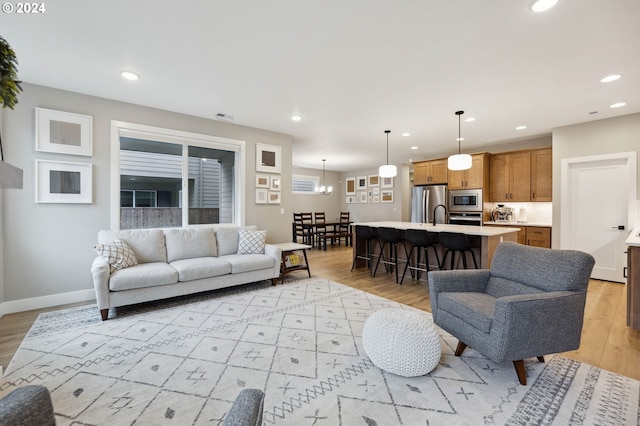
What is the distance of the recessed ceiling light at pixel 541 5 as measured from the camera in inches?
76.5

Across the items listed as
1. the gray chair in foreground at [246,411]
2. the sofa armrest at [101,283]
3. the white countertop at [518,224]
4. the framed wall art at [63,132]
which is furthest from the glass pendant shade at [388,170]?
the gray chair in foreground at [246,411]

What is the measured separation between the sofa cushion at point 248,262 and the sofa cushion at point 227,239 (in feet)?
0.51

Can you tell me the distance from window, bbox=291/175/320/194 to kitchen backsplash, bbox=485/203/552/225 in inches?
238

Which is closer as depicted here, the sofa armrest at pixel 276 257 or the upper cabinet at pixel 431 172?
the sofa armrest at pixel 276 257

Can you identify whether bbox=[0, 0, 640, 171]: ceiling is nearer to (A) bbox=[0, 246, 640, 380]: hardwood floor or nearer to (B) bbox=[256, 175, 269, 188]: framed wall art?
(B) bbox=[256, 175, 269, 188]: framed wall art

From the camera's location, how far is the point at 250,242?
438 cm

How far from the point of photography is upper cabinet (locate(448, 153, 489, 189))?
6.05 m

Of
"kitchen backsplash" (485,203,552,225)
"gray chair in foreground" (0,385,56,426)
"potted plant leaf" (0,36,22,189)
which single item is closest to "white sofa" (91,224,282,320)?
"potted plant leaf" (0,36,22,189)

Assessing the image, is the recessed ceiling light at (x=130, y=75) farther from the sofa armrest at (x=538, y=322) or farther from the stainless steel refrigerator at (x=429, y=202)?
the stainless steel refrigerator at (x=429, y=202)

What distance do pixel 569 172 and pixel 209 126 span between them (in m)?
6.24

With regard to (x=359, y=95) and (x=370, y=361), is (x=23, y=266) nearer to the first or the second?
(x=370, y=361)

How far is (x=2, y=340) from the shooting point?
2.53 metres

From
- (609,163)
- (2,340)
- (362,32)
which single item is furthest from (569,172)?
(2,340)

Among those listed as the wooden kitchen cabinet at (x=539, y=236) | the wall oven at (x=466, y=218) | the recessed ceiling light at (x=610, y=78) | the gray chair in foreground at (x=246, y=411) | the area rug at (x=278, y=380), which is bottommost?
the area rug at (x=278, y=380)
